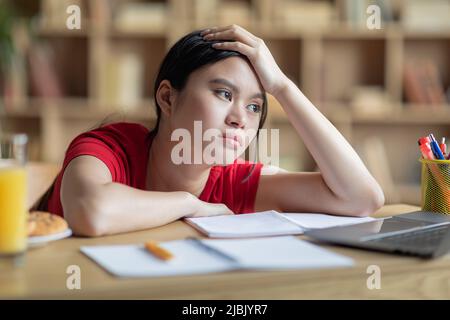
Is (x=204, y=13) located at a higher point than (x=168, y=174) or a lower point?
higher

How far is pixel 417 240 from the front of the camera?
93 cm

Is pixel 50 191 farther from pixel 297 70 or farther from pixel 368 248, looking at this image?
pixel 297 70

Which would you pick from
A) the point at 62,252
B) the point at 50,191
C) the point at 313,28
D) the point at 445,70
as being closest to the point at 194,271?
the point at 62,252

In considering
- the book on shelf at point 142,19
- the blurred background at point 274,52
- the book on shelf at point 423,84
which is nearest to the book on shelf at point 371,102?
the blurred background at point 274,52

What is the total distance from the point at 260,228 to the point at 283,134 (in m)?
2.82

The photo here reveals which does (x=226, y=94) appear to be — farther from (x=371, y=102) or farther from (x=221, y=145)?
(x=371, y=102)

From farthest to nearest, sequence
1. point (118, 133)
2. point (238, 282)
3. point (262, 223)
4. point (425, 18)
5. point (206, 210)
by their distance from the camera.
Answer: point (425, 18) < point (118, 133) < point (206, 210) < point (262, 223) < point (238, 282)

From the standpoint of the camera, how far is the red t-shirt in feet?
4.04

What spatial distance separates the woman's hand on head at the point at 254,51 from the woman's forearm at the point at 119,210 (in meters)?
0.34

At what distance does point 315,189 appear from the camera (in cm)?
A: 133

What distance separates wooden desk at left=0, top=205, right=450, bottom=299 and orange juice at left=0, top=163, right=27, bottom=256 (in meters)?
0.03

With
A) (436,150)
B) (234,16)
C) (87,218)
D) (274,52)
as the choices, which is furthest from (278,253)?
(274,52)

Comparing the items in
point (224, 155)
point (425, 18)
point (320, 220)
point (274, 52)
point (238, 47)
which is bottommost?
point (320, 220)

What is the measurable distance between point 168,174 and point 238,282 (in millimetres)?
691
